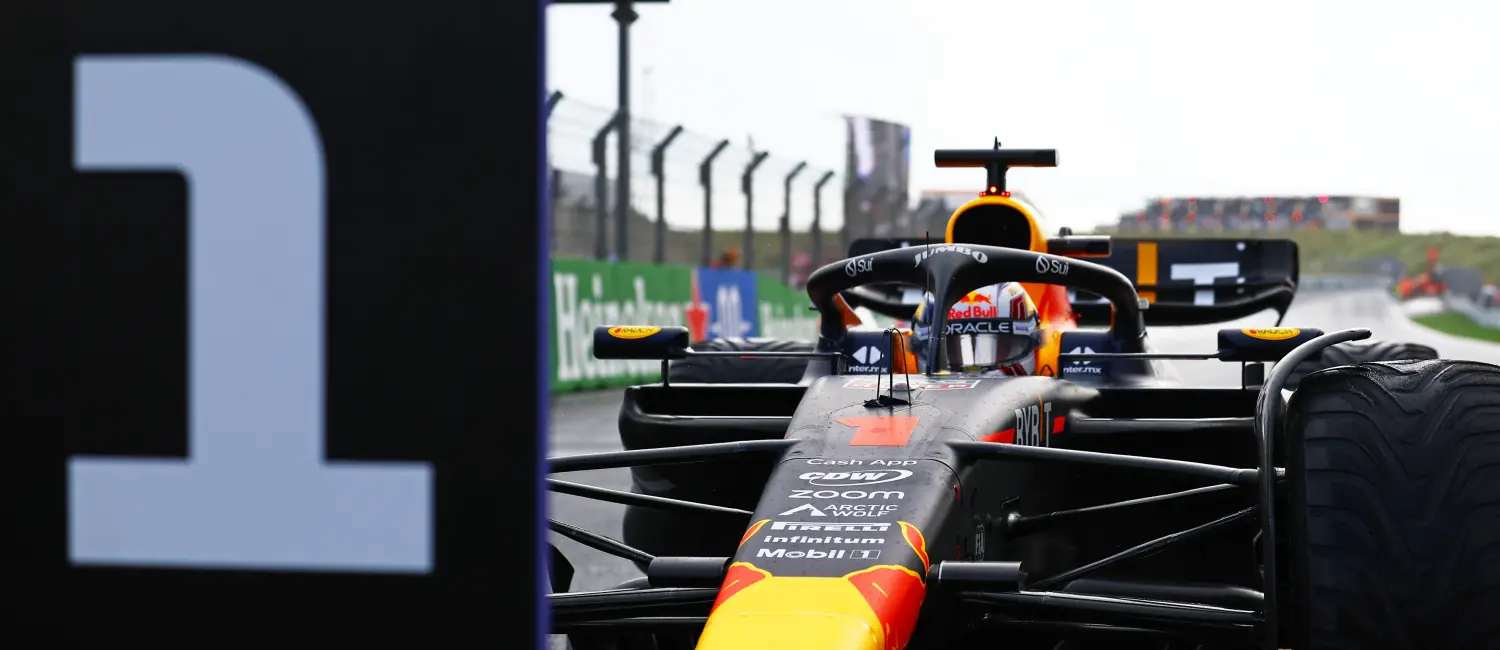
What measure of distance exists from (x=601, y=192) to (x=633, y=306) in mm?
1383

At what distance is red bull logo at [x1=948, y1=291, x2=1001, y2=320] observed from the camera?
532cm

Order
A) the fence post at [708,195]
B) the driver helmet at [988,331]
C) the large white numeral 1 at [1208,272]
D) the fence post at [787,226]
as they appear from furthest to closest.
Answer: the fence post at [787,226] → the fence post at [708,195] → the large white numeral 1 at [1208,272] → the driver helmet at [988,331]

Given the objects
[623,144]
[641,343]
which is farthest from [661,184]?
[641,343]

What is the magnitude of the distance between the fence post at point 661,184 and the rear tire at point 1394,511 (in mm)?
13751

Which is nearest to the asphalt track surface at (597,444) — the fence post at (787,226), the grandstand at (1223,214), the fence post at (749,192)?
the fence post at (749,192)

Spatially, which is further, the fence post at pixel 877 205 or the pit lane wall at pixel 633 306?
the fence post at pixel 877 205

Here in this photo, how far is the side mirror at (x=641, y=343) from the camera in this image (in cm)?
481

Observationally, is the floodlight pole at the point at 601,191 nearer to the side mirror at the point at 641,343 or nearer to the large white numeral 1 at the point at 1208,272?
the large white numeral 1 at the point at 1208,272

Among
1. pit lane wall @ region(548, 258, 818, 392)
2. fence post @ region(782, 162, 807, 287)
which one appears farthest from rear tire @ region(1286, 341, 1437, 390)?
fence post @ region(782, 162, 807, 287)

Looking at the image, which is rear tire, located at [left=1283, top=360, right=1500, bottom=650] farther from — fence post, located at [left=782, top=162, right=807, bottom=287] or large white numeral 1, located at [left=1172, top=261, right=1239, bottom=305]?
fence post, located at [left=782, top=162, right=807, bottom=287]

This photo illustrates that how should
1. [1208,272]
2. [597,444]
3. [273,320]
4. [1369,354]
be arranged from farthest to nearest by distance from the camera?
[597,444] < [1208,272] < [1369,354] < [273,320]

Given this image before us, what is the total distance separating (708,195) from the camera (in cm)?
1848

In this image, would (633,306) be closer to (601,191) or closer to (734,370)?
(601,191)

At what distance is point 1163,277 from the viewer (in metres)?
9.33
